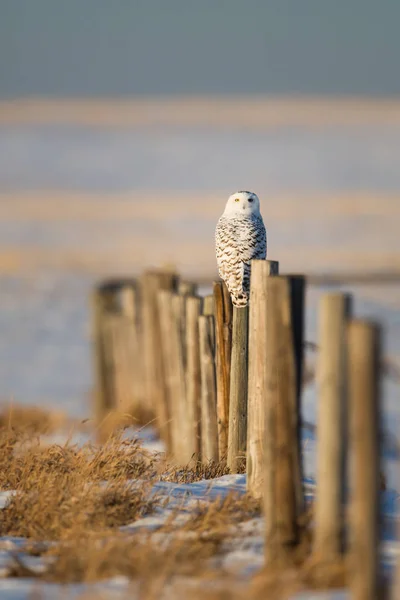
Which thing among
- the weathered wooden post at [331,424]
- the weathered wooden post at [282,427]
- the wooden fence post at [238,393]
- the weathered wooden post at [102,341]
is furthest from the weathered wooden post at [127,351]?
the weathered wooden post at [331,424]

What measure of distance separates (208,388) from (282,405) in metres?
2.83

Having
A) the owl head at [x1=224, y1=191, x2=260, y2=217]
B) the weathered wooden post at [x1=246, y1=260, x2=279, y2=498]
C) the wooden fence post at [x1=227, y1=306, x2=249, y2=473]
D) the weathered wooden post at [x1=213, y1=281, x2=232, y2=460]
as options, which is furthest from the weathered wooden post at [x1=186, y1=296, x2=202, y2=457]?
the weathered wooden post at [x1=246, y1=260, x2=279, y2=498]

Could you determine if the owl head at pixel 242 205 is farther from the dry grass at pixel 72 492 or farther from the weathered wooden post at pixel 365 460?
the weathered wooden post at pixel 365 460

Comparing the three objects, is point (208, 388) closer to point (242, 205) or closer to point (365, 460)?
point (242, 205)

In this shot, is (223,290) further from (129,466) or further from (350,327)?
(350,327)

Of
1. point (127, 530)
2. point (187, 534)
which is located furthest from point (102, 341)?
point (187, 534)

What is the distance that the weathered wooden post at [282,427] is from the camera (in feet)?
14.7

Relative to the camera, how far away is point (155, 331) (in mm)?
10695

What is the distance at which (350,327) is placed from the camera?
12.7 ft

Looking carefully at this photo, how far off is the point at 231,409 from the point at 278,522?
182 cm

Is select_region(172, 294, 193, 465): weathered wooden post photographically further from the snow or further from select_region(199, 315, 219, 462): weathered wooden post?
the snow

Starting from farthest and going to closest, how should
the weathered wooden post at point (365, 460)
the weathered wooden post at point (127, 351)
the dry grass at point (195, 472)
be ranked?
the weathered wooden post at point (127, 351)
the dry grass at point (195, 472)
the weathered wooden post at point (365, 460)

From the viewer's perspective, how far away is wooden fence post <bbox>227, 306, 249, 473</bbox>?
6.07 m

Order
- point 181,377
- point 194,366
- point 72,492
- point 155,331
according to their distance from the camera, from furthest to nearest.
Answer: point 155,331 → point 181,377 → point 194,366 → point 72,492
